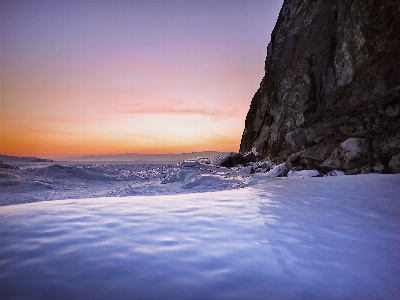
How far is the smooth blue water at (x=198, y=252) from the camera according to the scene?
1.18 m

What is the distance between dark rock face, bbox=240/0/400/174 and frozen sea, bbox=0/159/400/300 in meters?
4.95

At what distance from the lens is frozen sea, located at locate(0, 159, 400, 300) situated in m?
1.18

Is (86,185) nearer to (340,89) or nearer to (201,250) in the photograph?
(201,250)

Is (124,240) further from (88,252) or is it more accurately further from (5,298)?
(5,298)

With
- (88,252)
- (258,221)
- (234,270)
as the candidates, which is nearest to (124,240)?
(88,252)

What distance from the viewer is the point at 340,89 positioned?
1057 cm

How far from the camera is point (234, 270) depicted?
1.31m

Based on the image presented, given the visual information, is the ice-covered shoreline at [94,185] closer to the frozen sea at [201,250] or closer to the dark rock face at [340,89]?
the dark rock face at [340,89]

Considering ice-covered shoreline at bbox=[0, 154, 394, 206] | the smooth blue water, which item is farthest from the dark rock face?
the smooth blue water

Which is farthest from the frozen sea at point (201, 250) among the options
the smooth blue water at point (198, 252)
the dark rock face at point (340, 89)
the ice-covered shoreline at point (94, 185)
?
the dark rock face at point (340, 89)

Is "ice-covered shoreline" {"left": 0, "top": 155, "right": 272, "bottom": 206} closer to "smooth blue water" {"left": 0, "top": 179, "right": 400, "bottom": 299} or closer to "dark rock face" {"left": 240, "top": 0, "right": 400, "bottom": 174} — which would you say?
"smooth blue water" {"left": 0, "top": 179, "right": 400, "bottom": 299}

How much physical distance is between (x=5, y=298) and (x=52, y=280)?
186mm

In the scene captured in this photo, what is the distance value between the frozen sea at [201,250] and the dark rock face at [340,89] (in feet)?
16.2

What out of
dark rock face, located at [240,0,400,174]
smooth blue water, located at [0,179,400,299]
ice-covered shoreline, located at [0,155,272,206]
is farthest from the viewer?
dark rock face, located at [240,0,400,174]
